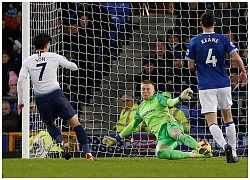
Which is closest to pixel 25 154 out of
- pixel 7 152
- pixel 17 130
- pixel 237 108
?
pixel 7 152

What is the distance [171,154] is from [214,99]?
1.19 metres

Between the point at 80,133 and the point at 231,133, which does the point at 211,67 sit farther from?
the point at 80,133

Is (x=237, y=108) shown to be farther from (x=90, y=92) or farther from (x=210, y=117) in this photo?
(x=210, y=117)

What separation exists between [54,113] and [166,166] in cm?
193

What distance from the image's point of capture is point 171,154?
10.5 meters

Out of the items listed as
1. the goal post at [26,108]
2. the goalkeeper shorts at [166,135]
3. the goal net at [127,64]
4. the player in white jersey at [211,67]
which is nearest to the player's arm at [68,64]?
the player in white jersey at [211,67]

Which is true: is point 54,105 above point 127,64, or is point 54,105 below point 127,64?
below

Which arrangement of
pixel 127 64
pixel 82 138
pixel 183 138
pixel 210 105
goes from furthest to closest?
pixel 127 64 < pixel 82 138 < pixel 183 138 < pixel 210 105

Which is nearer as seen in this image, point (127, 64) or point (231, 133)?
point (231, 133)

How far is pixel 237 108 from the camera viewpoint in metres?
14.4

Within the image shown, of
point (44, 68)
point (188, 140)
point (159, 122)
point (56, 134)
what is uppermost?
point (44, 68)

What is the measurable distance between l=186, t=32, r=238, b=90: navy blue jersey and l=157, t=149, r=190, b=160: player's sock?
1.07 meters

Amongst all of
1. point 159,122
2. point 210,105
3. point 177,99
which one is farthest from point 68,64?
point 210,105

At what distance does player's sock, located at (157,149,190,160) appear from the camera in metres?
10.5
